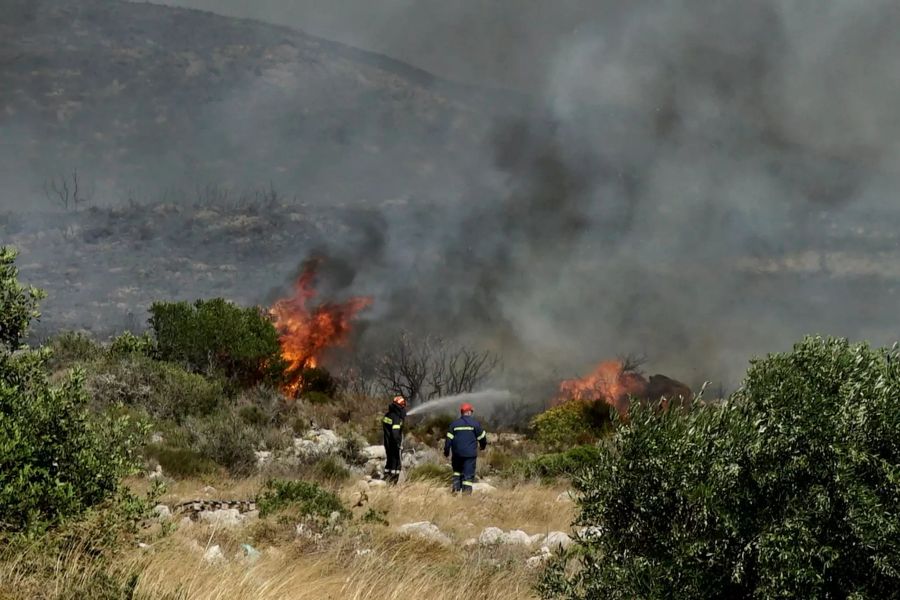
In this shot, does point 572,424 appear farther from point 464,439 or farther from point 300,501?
point 300,501

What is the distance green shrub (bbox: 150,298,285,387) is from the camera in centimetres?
2712

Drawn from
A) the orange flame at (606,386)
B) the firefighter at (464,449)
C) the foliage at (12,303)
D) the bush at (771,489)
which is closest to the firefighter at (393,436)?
the firefighter at (464,449)

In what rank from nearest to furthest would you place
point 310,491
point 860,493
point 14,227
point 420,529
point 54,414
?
1. point 860,493
2. point 54,414
3. point 420,529
4. point 310,491
5. point 14,227

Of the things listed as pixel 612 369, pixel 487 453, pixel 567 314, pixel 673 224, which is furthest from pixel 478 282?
pixel 487 453

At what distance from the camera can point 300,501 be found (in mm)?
9539

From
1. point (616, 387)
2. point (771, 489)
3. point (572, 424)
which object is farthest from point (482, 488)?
point (616, 387)

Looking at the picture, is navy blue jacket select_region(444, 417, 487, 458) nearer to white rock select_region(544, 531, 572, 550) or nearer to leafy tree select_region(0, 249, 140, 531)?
white rock select_region(544, 531, 572, 550)

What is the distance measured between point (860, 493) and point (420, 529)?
6.13 m

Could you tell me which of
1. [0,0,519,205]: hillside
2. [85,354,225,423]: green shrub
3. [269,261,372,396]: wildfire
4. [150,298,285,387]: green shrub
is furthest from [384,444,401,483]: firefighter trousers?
[0,0,519,205]: hillside

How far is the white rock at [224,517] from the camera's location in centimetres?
823

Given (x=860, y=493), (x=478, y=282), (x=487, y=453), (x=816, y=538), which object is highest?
(x=478, y=282)

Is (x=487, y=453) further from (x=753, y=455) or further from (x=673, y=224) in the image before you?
(x=673, y=224)

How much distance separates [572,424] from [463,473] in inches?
517

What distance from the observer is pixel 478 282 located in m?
59.8
